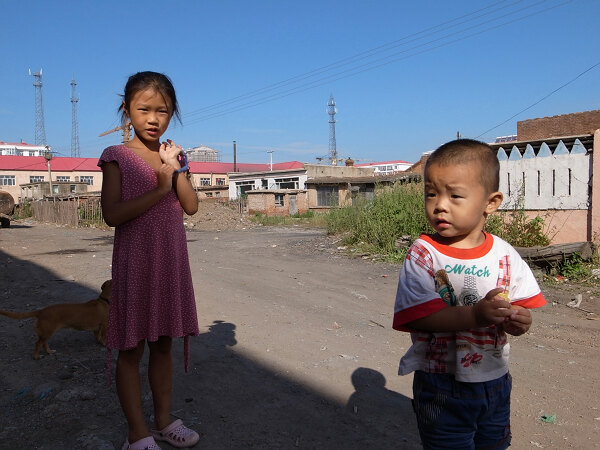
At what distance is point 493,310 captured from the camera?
125 cm

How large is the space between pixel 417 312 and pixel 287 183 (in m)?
35.5

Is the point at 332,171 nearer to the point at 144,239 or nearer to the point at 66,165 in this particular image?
the point at 66,165

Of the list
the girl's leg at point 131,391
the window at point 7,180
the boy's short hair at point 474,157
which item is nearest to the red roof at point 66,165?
the window at point 7,180

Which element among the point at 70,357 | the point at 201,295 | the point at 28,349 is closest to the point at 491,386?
the point at 70,357

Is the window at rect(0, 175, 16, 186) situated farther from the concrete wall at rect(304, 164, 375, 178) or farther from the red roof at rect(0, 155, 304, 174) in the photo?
the concrete wall at rect(304, 164, 375, 178)

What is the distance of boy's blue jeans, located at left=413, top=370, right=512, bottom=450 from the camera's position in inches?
55.6

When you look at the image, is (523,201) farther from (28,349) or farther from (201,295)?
(28,349)

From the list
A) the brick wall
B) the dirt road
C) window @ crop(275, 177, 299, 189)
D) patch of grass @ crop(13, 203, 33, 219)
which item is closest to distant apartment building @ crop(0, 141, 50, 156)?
patch of grass @ crop(13, 203, 33, 219)

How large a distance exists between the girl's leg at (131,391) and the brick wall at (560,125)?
1527cm

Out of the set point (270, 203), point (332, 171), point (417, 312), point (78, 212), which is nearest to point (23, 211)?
point (78, 212)

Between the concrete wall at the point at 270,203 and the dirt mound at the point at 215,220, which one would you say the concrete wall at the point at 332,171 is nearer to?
the concrete wall at the point at 270,203

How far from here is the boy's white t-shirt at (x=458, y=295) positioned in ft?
4.63

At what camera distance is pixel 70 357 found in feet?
11.0

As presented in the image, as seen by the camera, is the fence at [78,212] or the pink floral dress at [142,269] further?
the fence at [78,212]
